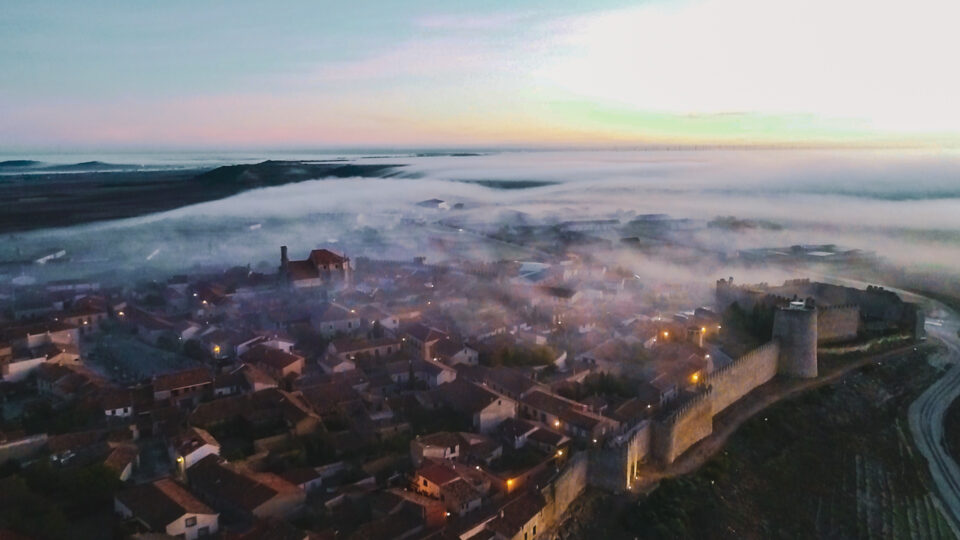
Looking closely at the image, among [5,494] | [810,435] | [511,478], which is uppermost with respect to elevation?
[5,494]

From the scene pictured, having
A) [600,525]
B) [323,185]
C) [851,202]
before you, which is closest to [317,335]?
[600,525]

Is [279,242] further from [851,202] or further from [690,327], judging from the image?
[851,202]

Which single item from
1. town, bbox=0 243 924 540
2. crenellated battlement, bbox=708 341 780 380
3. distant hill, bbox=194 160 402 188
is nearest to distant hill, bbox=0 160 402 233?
distant hill, bbox=194 160 402 188

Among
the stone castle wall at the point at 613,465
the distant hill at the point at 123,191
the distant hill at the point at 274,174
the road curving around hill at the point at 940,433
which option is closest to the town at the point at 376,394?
the stone castle wall at the point at 613,465

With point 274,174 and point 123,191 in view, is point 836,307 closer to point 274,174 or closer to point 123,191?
point 123,191

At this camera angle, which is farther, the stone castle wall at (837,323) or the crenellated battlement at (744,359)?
the stone castle wall at (837,323)

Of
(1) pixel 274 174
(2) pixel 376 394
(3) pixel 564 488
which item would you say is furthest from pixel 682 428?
(1) pixel 274 174

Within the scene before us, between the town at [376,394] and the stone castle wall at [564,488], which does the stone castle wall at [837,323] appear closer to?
the town at [376,394]

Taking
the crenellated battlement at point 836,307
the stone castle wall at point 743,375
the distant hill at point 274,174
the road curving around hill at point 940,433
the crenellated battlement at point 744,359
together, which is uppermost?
the distant hill at point 274,174
